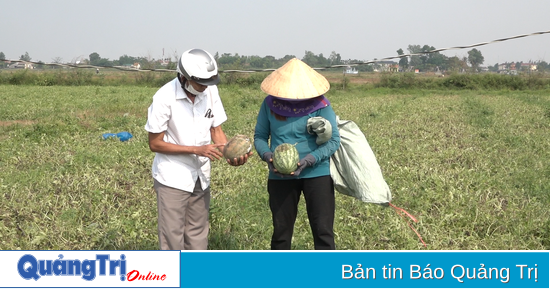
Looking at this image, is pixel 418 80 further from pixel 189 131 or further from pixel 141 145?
pixel 189 131

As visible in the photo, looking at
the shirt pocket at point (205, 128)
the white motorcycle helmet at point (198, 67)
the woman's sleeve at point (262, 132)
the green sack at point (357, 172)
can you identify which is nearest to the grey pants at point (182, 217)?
the shirt pocket at point (205, 128)

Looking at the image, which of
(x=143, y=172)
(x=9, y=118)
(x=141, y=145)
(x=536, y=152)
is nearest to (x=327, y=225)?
(x=143, y=172)

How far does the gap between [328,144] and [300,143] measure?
20 centimetres

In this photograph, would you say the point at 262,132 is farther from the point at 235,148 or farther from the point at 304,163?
the point at 304,163

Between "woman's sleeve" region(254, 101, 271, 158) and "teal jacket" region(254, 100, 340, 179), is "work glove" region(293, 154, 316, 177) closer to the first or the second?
"teal jacket" region(254, 100, 340, 179)

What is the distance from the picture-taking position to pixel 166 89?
3.62 meters

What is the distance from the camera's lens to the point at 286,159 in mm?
3662

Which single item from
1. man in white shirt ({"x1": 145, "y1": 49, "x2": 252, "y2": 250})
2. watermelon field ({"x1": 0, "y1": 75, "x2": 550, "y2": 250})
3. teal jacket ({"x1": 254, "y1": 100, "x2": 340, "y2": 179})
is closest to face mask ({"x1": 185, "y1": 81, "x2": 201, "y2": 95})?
man in white shirt ({"x1": 145, "y1": 49, "x2": 252, "y2": 250})

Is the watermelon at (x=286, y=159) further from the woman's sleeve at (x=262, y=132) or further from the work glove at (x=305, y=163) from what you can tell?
the woman's sleeve at (x=262, y=132)

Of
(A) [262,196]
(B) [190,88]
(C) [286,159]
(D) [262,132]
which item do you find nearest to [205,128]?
(B) [190,88]

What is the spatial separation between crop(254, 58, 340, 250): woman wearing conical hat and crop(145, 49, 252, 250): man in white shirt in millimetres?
360

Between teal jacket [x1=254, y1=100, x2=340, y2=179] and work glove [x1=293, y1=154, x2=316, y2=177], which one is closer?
work glove [x1=293, y1=154, x2=316, y2=177]

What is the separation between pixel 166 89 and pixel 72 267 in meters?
1.43

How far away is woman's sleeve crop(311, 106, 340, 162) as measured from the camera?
12.6ft
